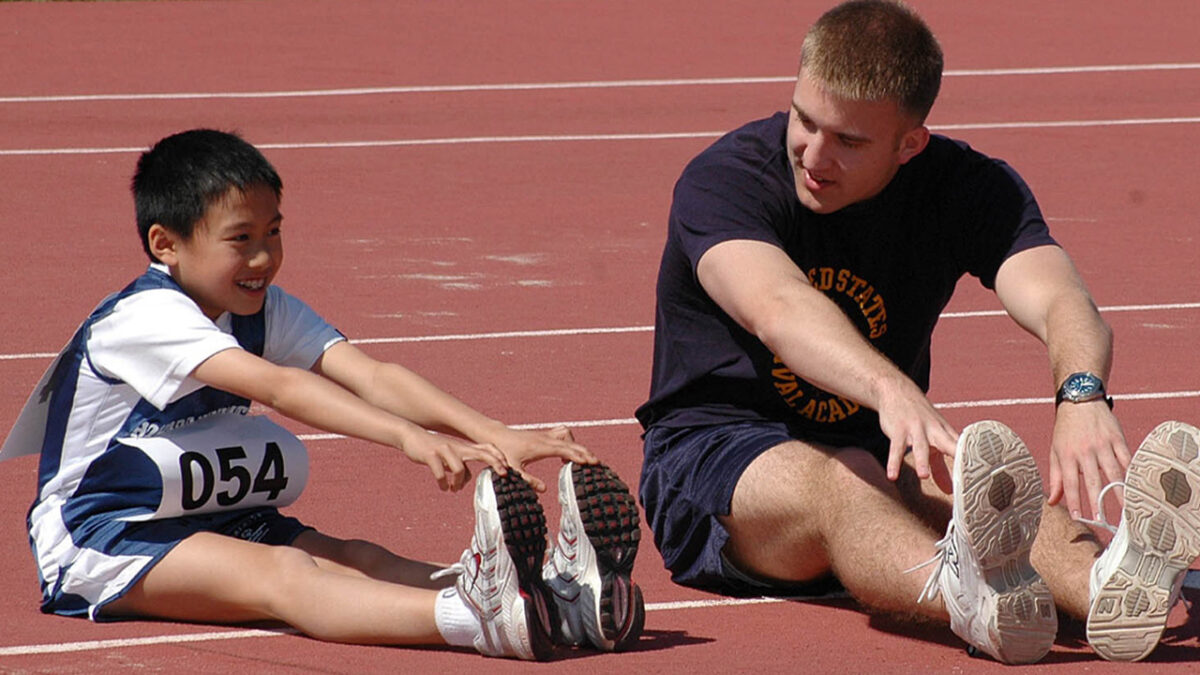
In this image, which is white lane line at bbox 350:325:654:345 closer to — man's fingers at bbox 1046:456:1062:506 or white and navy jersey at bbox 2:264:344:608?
white and navy jersey at bbox 2:264:344:608

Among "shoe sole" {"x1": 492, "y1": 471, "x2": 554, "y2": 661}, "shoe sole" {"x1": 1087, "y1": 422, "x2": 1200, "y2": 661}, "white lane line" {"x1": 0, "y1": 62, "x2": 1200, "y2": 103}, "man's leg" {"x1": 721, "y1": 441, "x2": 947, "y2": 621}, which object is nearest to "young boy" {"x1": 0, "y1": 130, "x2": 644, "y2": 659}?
"shoe sole" {"x1": 492, "y1": 471, "x2": 554, "y2": 661}

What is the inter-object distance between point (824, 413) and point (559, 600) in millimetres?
849

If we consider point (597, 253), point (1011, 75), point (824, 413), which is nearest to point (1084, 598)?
point (824, 413)

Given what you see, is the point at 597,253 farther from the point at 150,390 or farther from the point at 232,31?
the point at 232,31

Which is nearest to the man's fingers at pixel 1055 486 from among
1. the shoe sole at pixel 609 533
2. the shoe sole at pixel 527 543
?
the shoe sole at pixel 609 533

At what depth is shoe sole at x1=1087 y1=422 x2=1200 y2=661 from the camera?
12.2ft

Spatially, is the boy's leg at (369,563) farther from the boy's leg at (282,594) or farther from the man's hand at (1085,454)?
the man's hand at (1085,454)

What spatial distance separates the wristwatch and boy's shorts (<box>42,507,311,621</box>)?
1.84 m

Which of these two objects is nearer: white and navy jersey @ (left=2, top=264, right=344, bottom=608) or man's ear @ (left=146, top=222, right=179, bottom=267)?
white and navy jersey @ (left=2, top=264, right=344, bottom=608)

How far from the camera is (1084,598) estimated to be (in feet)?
13.0

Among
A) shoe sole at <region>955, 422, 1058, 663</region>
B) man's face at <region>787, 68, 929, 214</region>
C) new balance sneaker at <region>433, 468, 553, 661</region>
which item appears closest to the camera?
shoe sole at <region>955, 422, 1058, 663</region>

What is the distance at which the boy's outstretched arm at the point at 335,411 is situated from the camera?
372 centimetres

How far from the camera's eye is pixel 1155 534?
12.3 feet

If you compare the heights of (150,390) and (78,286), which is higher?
(150,390)
